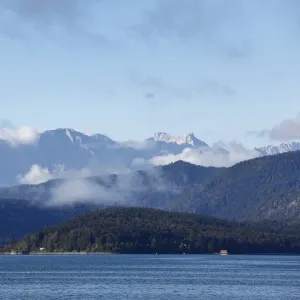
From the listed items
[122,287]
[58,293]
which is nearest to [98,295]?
[58,293]

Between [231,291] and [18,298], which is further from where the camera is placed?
[231,291]

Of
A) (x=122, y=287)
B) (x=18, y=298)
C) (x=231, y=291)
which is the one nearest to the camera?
(x=18, y=298)

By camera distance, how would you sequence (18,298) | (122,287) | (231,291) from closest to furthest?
(18,298)
(231,291)
(122,287)

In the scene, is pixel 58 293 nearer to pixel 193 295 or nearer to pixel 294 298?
pixel 193 295

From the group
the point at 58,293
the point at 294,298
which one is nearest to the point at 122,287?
the point at 58,293

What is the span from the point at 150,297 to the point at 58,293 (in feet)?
61.6

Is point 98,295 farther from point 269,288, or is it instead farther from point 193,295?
point 269,288

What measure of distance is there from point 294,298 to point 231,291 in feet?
57.2

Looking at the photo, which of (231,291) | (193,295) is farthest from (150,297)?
(231,291)

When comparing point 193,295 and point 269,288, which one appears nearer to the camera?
point 193,295

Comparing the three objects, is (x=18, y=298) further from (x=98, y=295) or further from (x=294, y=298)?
(x=294, y=298)

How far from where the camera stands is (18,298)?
165m

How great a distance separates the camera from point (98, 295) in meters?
170

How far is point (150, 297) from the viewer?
16550 cm
